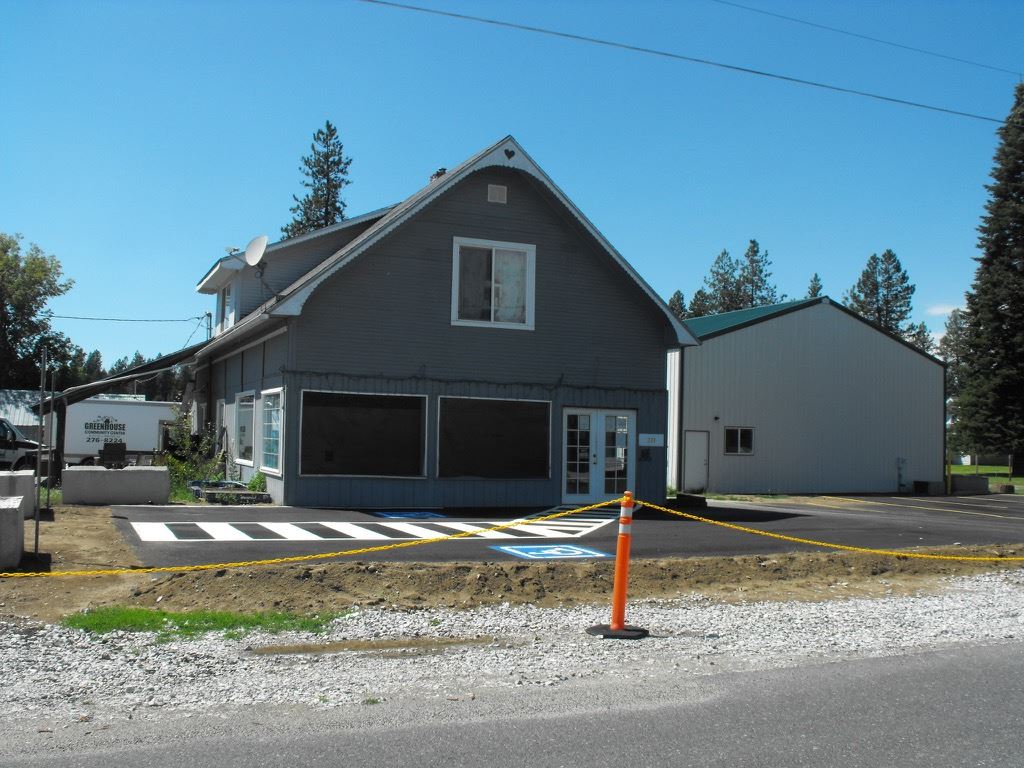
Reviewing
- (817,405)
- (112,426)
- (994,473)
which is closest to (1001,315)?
(994,473)

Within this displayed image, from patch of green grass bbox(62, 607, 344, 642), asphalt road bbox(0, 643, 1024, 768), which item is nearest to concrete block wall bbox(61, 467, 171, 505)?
patch of green grass bbox(62, 607, 344, 642)

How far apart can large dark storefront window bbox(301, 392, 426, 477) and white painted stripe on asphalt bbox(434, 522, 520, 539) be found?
10.9 feet

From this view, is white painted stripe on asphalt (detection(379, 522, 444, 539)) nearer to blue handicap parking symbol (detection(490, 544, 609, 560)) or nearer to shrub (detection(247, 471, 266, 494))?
blue handicap parking symbol (detection(490, 544, 609, 560))

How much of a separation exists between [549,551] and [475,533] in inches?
78.5

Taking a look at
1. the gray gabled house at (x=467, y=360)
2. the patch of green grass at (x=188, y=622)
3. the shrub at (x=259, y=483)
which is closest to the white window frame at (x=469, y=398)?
the gray gabled house at (x=467, y=360)

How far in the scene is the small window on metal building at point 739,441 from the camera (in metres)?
33.2

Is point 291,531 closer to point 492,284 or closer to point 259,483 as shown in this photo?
point 259,483

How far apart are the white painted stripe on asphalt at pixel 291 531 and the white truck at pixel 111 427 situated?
22250 millimetres

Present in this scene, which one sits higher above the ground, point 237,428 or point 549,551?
point 237,428

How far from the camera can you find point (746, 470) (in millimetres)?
33469

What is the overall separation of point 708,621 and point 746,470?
24928mm

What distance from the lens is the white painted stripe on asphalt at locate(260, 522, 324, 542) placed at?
→ 45.1ft

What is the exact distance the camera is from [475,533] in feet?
49.5

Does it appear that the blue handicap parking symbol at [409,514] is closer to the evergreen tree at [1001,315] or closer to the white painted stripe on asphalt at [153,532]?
the white painted stripe on asphalt at [153,532]
